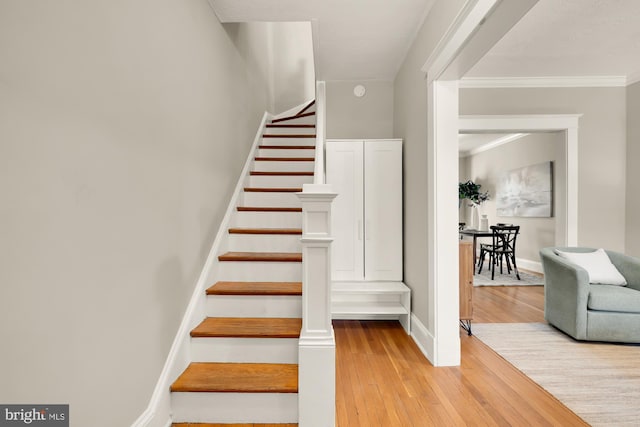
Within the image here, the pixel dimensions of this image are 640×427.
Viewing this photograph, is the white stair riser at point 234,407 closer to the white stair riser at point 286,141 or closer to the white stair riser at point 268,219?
the white stair riser at point 268,219

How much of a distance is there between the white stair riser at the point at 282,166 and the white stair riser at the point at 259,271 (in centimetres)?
138

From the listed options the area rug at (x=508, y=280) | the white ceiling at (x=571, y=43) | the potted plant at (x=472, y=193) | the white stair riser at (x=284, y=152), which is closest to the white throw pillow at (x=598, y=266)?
the area rug at (x=508, y=280)

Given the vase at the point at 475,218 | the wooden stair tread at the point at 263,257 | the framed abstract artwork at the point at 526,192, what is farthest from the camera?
the vase at the point at 475,218

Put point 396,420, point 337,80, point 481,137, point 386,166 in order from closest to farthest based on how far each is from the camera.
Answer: point 396,420 < point 386,166 < point 337,80 < point 481,137

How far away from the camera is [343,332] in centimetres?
313

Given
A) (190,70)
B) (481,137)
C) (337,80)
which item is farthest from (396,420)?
(481,137)

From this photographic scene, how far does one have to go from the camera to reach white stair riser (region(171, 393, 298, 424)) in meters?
1.68

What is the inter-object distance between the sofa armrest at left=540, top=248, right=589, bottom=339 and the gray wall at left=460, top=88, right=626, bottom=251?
1.55 m

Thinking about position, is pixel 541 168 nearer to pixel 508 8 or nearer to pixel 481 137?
pixel 481 137

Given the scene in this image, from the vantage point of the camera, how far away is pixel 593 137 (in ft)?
14.1

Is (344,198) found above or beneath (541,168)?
beneath

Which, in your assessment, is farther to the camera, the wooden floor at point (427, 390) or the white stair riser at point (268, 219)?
the white stair riser at point (268, 219)

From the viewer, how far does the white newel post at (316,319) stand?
167cm

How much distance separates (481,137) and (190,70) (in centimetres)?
697
